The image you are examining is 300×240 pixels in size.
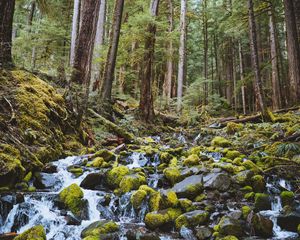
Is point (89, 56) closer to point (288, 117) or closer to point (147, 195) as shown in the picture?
point (147, 195)

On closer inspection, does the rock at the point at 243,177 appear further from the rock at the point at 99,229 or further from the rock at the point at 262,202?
the rock at the point at 99,229

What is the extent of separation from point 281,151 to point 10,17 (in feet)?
27.4

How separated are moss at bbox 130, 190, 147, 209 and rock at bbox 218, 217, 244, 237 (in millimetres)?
1595

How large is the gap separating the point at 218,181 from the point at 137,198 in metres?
1.96

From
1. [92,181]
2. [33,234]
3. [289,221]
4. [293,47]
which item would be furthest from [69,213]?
[293,47]

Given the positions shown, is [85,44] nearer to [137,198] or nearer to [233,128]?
[233,128]

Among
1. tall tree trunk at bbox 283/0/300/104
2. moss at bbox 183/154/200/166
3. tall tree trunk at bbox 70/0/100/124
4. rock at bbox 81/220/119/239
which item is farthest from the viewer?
tall tree trunk at bbox 283/0/300/104

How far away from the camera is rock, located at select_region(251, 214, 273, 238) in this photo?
5031 millimetres

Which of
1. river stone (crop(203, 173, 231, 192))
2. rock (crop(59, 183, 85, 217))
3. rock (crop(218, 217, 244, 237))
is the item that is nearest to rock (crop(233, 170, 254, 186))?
river stone (crop(203, 173, 231, 192))

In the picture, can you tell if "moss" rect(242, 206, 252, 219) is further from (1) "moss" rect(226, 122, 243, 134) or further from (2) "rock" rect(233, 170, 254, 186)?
(1) "moss" rect(226, 122, 243, 134)

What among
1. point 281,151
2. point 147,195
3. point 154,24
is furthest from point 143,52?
point 147,195

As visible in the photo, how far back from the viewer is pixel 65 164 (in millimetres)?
7457

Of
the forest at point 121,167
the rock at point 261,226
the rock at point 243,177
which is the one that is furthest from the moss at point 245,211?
the rock at point 243,177

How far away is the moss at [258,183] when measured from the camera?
674 centimetres
